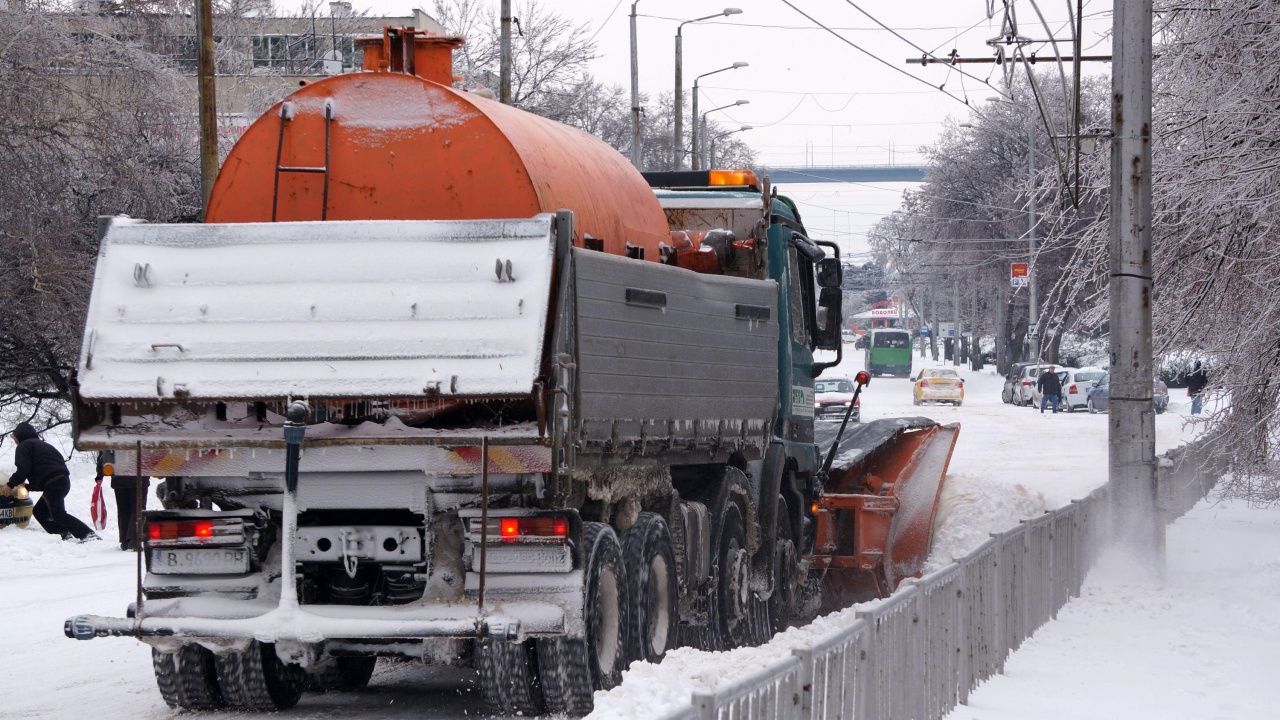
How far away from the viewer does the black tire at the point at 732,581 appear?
10.4m

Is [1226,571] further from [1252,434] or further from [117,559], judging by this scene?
[117,559]

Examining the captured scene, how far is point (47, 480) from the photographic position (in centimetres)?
1759

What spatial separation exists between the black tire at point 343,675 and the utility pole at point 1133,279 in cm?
701

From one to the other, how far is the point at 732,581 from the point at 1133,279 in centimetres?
503

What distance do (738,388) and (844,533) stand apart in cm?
344

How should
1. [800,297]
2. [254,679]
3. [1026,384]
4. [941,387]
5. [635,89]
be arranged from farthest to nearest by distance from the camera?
[1026,384] < [941,387] < [635,89] < [800,297] < [254,679]

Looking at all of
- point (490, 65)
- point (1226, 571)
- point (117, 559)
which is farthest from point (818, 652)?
point (490, 65)

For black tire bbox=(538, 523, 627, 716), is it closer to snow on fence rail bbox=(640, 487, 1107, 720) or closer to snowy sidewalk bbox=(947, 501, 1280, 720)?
snow on fence rail bbox=(640, 487, 1107, 720)

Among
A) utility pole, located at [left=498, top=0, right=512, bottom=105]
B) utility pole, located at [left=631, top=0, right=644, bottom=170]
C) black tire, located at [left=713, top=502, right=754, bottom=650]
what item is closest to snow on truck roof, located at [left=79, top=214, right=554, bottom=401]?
black tire, located at [left=713, top=502, right=754, bottom=650]

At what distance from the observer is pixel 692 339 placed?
9109 mm

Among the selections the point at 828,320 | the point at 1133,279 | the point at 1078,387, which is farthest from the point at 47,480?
the point at 1078,387

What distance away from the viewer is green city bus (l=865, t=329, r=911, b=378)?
82.2 metres

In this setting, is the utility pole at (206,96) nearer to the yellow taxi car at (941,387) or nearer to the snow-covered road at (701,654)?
the snow-covered road at (701,654)

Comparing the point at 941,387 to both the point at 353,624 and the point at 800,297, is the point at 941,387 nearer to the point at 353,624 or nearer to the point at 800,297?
the point at 800,297
